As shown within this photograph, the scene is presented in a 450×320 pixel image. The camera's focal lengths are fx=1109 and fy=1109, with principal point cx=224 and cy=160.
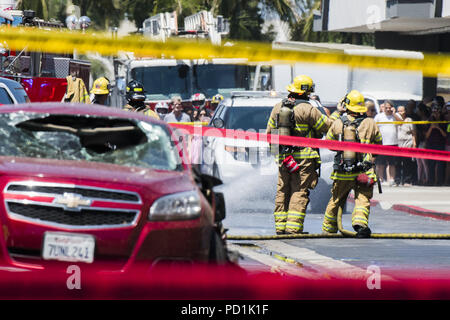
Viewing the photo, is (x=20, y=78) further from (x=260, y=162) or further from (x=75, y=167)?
(x=75, y=167)

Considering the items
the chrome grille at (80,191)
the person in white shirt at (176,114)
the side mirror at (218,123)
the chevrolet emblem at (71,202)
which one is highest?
the chrome grille at (80,191)

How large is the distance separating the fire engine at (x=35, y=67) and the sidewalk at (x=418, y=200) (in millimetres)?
6106

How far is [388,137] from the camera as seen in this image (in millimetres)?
22359

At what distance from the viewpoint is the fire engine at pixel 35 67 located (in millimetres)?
18625

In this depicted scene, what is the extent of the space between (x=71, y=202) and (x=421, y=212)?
39.4 ft

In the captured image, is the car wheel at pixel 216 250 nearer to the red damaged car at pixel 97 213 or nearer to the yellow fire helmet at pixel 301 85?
the red damaged car at pixel 97 213

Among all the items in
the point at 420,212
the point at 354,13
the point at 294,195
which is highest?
the point at 354,13

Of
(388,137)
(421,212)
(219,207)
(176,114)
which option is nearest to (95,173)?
(219,207)

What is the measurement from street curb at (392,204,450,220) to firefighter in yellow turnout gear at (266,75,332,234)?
5.12 meters

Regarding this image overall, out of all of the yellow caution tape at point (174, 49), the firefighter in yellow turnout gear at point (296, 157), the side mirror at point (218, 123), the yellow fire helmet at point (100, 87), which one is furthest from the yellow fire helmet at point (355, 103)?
the yellow caution tape at point (174, 49)

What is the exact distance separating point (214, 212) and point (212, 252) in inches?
27.8

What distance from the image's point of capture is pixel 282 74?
1127 inches

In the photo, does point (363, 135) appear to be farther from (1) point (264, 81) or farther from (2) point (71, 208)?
(1) point (264, 81)

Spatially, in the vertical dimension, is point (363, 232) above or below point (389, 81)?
below
